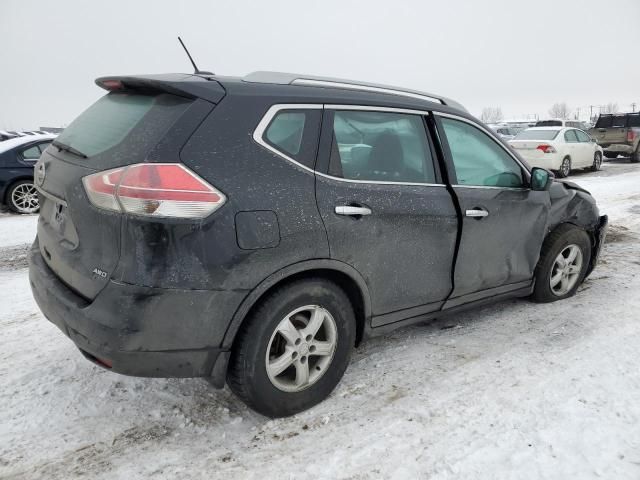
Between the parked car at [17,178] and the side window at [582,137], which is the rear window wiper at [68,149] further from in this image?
Answer: the side window at [582,137]

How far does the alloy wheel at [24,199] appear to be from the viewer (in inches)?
362

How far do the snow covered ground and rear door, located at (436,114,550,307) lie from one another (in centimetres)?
47

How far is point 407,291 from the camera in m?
3.04

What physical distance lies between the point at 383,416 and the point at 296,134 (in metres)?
1.56

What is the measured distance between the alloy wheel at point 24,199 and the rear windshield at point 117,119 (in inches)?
293

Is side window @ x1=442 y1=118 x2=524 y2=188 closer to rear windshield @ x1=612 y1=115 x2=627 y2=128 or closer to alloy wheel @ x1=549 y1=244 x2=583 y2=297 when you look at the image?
alloy wheel @ x1=549 y1=244 x2=583 y2=297

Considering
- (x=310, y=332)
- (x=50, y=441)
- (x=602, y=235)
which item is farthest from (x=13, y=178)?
(x=602, y=235)

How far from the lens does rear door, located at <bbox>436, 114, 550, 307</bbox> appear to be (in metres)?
3.27

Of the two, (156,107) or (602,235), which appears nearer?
(156,107)

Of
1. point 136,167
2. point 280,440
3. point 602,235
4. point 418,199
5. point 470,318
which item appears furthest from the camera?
point 602,235

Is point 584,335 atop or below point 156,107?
below

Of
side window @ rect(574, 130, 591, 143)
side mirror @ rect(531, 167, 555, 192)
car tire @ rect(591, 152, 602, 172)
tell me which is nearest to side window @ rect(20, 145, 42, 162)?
side mirror @ rect(531, 167, 555, 192)

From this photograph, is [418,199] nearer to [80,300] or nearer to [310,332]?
[310,332]

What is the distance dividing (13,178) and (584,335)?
9.57 metres
